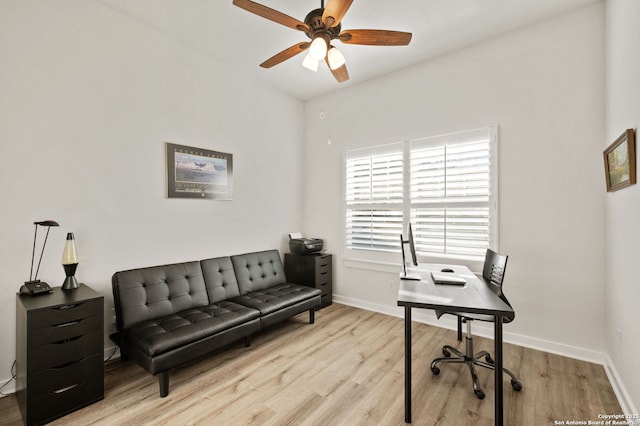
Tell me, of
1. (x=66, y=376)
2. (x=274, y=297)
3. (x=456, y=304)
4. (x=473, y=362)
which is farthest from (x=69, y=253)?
(x=473, y=362)

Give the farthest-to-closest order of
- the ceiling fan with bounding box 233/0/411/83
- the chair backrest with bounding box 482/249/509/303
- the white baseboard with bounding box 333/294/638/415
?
1. the chair backrest with bounding box 482/249/509/303
2. the white baseboard with bounding box 333/294/638/415
3. the ceiling fan with bounding box 233/0/411/83

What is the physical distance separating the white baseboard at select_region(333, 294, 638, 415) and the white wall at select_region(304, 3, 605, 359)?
0.02 meters

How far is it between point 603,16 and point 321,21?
8.64ft

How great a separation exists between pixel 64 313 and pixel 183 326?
2.59 feet

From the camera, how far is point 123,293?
248 centimetres

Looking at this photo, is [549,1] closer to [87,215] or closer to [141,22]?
[141,22]

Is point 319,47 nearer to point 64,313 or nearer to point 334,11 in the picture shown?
point 334,11

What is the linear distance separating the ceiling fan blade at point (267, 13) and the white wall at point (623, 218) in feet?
7.12

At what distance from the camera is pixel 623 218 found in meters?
2.05

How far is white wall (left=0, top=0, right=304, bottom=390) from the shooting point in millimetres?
2170

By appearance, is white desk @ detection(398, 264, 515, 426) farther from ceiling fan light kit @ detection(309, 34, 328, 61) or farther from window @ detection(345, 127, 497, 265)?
ceiling fan light kit @ detection(309, 34, 328, 61)

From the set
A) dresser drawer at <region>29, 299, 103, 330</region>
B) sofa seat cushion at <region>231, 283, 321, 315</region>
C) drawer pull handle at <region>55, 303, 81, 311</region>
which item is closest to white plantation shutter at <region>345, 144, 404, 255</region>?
sofa seat cushion at <region>231, 283, 321, 315</region>

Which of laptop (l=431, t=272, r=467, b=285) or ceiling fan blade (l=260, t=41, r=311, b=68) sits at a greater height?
ceiling fan blade (l=260, t=41, r=311, b=68)

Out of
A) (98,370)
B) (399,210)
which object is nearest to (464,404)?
(399,210)
